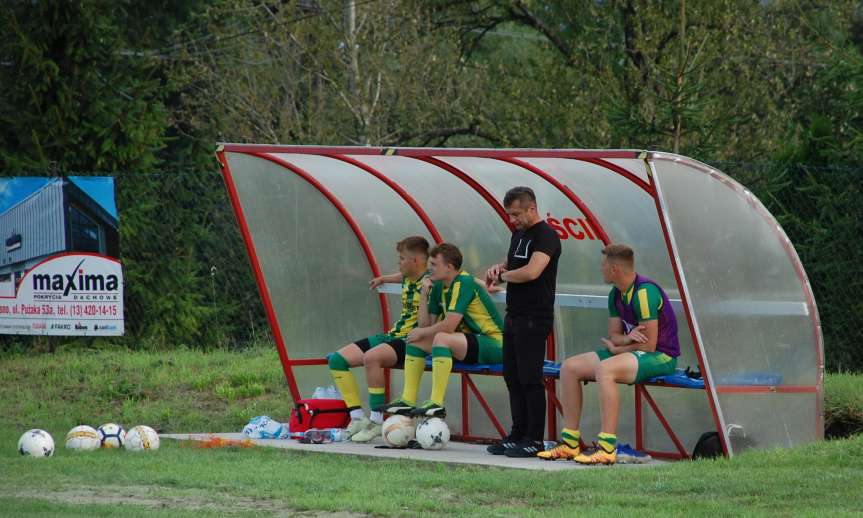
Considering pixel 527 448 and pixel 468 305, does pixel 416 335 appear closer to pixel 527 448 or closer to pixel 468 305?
pixel 468 305

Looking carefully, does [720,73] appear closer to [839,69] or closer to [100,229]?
[839,69]

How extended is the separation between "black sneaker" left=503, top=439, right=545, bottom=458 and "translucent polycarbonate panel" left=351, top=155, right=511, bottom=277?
204cm


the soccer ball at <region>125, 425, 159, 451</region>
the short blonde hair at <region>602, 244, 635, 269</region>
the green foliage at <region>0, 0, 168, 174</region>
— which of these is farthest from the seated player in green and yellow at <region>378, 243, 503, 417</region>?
the green foliage at <region>0, 0, 168, 174</region>

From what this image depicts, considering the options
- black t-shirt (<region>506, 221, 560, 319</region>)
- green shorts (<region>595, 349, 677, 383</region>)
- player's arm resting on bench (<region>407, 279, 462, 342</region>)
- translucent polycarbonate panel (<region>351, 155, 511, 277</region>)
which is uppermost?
translucent polycarbonate panel (<region>351, 155, 511, 277</region>)

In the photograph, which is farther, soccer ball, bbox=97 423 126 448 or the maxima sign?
the maxima sign

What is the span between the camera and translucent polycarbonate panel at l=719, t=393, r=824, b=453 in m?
8.88

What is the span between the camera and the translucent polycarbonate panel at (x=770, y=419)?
8875 mm

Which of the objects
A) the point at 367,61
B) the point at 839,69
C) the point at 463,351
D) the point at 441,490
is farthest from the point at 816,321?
the point at 367,61

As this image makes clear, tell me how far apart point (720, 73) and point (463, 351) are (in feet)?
28.3

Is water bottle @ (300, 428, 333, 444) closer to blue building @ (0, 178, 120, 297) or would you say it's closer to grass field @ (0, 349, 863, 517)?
grass field @ (0, 349, 863, 517)

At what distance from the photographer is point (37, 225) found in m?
14.8

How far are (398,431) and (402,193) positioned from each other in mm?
2212

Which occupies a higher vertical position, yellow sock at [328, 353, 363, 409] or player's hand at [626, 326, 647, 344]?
player's hand at [626, 326, 647, 344]

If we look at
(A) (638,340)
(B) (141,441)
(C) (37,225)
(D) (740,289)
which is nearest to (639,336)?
(A) (638,340)
